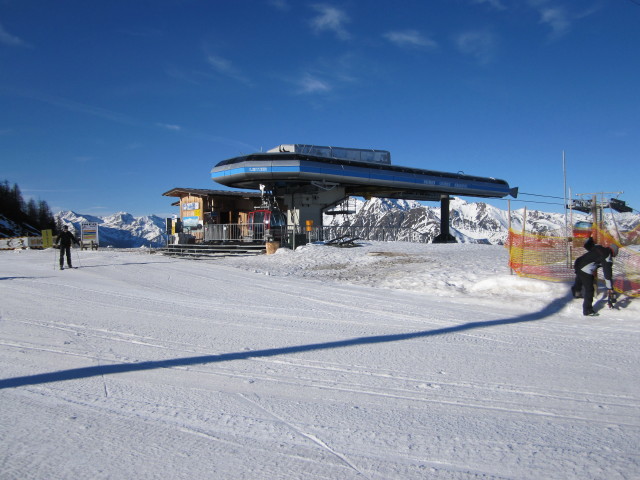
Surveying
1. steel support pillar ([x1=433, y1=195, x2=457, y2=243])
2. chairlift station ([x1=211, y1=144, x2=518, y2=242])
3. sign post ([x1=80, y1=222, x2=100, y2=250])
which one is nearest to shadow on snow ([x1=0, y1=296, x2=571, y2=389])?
chairlift station ([x1=211, y1=144, x2=518, y2=242])

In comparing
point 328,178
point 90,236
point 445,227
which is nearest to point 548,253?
point 328,178

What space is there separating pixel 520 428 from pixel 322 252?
661 inches

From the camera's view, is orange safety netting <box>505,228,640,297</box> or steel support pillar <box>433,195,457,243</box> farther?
steel support pillar <box>433,195,457,243</box>

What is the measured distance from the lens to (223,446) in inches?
122

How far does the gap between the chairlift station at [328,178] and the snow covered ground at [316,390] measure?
64.3 ft

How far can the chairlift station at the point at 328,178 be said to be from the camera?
91.0ft

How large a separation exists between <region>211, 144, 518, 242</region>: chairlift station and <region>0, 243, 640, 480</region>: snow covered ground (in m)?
19.6

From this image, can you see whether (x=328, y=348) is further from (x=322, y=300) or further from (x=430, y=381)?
(x=322, y=300)

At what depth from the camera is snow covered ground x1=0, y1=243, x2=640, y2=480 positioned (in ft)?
9.55

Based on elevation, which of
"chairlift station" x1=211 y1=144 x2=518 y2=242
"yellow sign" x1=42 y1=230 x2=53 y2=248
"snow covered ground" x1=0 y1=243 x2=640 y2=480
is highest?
"chairlift station" x1=211 y1=144 x2=518 y2=242

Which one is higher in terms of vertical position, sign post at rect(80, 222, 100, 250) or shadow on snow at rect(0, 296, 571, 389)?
sign post at rect(80, 222, 100, 250)

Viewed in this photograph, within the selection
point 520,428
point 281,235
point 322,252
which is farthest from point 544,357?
point 281,235

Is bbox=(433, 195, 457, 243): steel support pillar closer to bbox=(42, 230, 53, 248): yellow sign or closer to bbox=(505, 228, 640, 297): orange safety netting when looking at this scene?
bbox=(505, 228, 640, 297): orange safety netting

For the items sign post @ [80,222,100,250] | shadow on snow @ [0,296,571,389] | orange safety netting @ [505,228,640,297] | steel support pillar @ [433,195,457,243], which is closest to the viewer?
shadow on snow @ [0,296,571,389]
